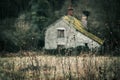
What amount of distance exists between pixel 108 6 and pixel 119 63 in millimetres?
51921

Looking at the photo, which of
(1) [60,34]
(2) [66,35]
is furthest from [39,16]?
(2) [66,35]

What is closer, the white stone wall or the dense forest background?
the white stone wall

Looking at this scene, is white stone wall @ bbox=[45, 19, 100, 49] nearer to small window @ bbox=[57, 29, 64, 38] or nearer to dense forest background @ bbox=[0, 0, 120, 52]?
small window @ bbox=[57, 29, 64, 38]

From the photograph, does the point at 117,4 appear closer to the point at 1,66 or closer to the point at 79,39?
the point at 79,39

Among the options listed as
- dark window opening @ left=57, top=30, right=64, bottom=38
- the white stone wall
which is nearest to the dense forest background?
the white stone wall

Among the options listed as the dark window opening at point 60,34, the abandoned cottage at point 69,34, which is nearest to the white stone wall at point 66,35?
the abandoned cottage at point 69,34

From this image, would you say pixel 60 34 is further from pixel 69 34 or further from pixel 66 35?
pixel 69 34

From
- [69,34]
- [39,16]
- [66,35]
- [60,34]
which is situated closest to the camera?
[69,34]

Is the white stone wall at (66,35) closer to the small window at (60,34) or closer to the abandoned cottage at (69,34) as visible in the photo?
the abandoned cottage at (69,34)

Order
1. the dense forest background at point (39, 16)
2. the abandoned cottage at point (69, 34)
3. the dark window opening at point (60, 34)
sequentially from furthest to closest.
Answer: the dense forest background at point (39, 16) → the dark window opening at point (60, 34) → the abandoned cottage at point (69, 34)

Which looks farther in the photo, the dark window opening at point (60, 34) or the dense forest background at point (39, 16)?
the dense forest background at point (39, 16)

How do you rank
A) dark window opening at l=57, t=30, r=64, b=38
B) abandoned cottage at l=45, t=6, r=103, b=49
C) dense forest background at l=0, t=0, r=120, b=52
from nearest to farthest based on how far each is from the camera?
abandoned cottage at l=45, t=6, r=103, b=49 → dark window opening at l=57, t=30, r=64, b=38 → dense forest background at l=0, t=0, r=120, b=52

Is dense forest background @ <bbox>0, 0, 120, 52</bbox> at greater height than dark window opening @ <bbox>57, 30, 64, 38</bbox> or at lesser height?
greater

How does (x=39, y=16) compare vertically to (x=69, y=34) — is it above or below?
above
